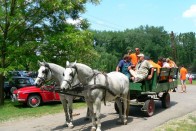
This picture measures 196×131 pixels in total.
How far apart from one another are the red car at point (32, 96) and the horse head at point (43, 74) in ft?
20.2

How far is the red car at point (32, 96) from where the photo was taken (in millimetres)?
15688

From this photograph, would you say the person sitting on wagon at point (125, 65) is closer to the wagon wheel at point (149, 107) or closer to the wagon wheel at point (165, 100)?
the wagon wheel at point (149, 107)

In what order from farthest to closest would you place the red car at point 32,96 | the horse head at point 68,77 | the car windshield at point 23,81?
the car windshield at point 23,81, the red car at point 32,96, the horse head at point 68,77

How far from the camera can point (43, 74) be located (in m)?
9.51

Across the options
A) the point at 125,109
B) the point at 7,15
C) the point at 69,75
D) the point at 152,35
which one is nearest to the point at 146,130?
the point at 125,109

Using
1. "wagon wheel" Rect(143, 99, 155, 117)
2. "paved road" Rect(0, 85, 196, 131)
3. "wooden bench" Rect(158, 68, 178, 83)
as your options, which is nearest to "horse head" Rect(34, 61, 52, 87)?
"paved road" Rect(0, 85, 196, 131)

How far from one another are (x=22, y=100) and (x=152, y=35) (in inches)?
3277

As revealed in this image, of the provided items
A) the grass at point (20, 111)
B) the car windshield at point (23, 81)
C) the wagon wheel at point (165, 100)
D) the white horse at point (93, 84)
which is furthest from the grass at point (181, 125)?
the car windshield at point (23, 81)

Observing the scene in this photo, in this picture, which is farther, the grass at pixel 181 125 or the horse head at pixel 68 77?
the grass at pixel 181 125

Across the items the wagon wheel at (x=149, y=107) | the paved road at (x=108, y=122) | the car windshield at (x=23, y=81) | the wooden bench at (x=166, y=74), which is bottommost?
the paved road at (x=108, y=122)

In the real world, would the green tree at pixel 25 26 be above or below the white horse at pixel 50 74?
above

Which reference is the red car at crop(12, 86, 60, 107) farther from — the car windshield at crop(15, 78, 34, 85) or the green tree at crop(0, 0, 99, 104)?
the car windshield at crop(15, 78, 34, 85)

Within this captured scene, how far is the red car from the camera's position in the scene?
15.7m

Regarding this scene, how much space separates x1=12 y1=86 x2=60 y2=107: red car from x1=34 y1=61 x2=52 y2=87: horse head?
616cm
